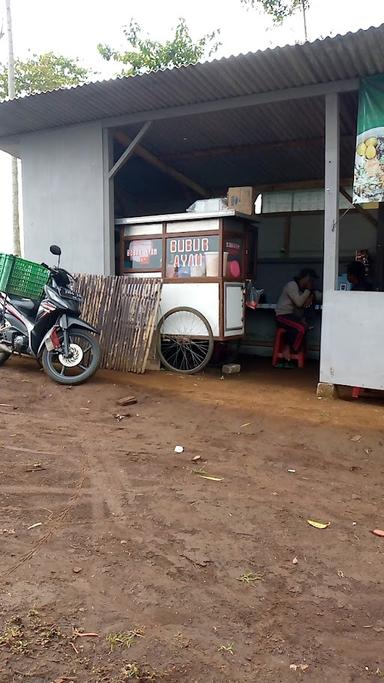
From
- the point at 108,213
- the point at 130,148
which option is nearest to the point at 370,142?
the point at 130,148

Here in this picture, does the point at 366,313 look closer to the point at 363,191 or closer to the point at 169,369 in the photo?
the point at 363,191

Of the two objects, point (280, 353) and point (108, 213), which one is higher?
point (108, 213)

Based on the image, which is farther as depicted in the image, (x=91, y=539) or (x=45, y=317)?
(x=45, y=317)

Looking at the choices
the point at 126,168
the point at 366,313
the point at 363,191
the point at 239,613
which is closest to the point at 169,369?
the point at 366,313

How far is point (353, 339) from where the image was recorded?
227 inches

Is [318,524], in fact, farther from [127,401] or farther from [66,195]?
[66,195]

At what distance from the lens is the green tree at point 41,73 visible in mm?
16500

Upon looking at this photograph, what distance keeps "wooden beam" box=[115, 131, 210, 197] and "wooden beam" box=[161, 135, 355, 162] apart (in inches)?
6.5

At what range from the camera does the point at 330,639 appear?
198cm

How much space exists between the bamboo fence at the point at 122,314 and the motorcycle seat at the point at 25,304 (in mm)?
890

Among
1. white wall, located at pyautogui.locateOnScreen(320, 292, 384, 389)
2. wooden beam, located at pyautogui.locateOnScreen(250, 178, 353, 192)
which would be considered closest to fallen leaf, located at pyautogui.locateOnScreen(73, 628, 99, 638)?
white wall, located at pyautogui.locateOnScreen(320, 292, 384, 389)

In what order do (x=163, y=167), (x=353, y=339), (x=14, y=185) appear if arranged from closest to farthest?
(x=353, y=339), (x=163, y=167), (x=14, y=185)

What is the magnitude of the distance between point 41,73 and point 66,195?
10.9 metres

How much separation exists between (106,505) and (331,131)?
474 centimetres
